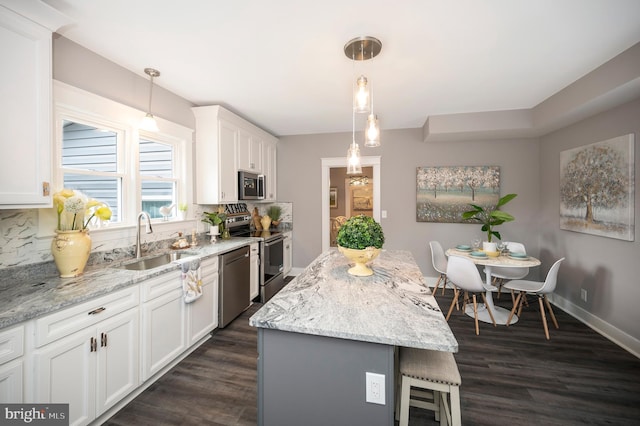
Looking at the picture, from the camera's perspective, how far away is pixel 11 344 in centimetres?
122

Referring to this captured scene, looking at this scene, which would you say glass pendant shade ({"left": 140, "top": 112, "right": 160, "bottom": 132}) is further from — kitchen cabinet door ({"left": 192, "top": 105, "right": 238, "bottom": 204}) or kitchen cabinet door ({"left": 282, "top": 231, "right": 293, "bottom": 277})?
kitchen cabinet door ({"left": 282, "top": 231, "right": 293, "bottom": 277})

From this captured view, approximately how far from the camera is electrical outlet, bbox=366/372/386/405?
1103mm

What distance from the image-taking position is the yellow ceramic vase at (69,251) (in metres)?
1.72

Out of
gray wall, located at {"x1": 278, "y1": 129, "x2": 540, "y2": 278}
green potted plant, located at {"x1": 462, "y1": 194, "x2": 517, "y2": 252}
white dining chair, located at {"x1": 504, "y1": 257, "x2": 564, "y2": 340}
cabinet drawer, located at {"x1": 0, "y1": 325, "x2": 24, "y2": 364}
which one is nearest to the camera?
cabinet drawer, located at {"x1": 0, "y1": 325, "x2": 24, "y2": 364}

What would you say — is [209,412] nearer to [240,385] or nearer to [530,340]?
[240,385]

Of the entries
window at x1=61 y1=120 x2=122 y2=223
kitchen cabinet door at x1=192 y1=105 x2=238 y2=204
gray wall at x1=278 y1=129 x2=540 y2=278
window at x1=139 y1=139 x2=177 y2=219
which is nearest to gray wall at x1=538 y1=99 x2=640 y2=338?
gray wall at x1=278 y1=129 x2=540 y2=278

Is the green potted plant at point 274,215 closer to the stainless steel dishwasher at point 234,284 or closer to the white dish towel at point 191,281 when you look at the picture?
the stainless steel dishwasher at point 234,284

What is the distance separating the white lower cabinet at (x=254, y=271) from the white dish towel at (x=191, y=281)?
102 centimetres

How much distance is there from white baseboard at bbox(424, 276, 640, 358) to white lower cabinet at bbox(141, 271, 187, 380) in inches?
159

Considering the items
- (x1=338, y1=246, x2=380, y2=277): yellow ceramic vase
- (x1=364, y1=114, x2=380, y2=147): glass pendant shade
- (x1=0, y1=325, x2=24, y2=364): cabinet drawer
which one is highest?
(x1=364, y1=114, x2=380, y2=147): glass pendant shade

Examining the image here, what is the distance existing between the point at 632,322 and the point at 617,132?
1.82 metres

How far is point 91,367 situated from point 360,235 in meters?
1.79

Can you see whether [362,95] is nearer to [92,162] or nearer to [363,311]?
[363,311]

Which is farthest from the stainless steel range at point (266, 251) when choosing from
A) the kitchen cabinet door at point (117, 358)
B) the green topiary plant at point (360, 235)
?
the green topiary plant at point (360, 235)
